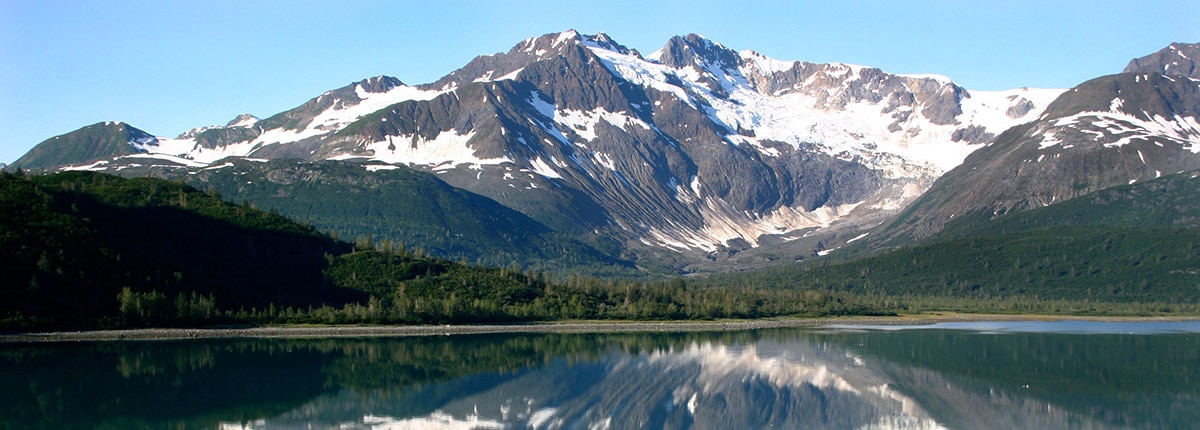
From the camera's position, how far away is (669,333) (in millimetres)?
188000

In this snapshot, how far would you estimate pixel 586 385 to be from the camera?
11206cm

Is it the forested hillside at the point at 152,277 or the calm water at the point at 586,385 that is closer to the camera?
the calm water at the point at 586,385

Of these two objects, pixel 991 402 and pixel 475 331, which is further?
pixel 475 331

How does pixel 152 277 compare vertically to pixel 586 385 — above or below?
above


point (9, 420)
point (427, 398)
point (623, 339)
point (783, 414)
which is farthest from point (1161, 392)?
point (9, 420)

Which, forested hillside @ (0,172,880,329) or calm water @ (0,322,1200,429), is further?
forested hillside @ (0,172,880,329)

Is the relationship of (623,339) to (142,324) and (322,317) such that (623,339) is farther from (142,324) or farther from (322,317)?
(142,324)

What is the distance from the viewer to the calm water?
90.3 metres

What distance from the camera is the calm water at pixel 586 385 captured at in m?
90.3

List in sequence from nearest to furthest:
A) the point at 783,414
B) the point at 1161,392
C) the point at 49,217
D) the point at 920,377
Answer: the point at 783,414, the point at 1161,392, the point at 920,377, the point at 49,217

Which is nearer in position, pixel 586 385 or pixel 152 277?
pixel 586 385

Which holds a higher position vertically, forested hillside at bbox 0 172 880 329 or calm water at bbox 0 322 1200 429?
forested hillside at bbox 0 172 880 329

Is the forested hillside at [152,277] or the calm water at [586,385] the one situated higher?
the forested hillside at [152,277]

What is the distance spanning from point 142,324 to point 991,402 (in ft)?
353
